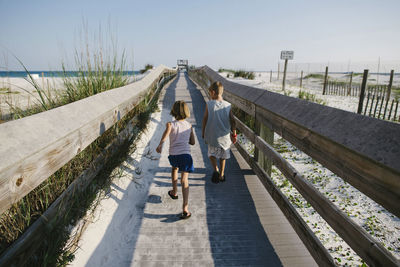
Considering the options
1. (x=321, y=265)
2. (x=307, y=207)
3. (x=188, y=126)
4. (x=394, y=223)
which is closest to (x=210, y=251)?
(x=321, y=265)

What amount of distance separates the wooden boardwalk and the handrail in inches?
39.4

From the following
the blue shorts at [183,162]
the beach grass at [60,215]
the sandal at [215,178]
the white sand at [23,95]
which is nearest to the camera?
the beach grass at [60,215]

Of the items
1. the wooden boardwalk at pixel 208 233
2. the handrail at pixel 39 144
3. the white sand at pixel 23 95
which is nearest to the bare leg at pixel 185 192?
the wooden boardwalk at pixel 208 233

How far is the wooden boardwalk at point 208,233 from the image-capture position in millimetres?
2119

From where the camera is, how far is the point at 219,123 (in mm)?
3584

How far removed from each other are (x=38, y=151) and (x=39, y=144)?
44 mm

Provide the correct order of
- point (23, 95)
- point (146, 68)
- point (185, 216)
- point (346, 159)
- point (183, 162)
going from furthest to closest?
1. point (146, 68)
2. point (23, 95)
3. point (183, 162)
4. point (185, 216)
5. point (346, 159)

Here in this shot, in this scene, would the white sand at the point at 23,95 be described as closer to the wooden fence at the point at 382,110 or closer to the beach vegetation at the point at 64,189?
the beach vegetation at the point at 64,189

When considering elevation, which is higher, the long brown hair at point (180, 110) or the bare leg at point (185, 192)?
the long brown hair at point (180, 110)

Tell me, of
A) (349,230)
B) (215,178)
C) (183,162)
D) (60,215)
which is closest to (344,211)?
→ (215,178)

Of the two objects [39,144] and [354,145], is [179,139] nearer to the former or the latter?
[39,144]

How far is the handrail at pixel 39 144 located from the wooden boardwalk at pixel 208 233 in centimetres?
100

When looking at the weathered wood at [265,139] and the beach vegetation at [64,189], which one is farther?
the weathered wood at [265,139]

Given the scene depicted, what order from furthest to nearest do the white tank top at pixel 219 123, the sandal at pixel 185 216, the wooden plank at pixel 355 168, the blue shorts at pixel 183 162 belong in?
the white tank top at pixel 219 123
the blue shorts at pixel 183 162
the sandal at pixel 185 216
the wooden plank at pixel 355 168
